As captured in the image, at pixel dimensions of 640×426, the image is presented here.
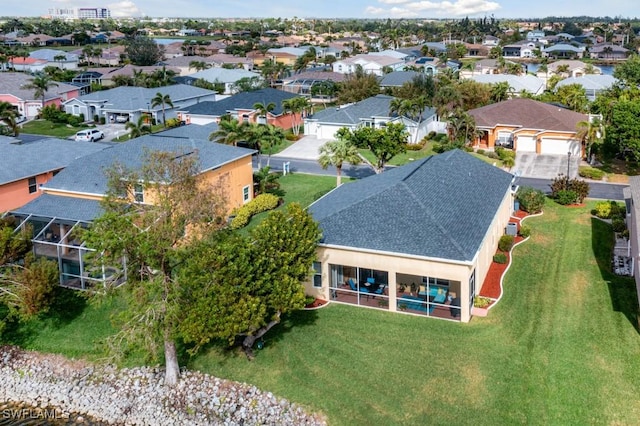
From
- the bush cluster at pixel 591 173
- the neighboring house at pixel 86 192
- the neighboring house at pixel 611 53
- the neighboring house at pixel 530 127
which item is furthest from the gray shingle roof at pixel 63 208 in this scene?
the neighboring house at pixel 611 53

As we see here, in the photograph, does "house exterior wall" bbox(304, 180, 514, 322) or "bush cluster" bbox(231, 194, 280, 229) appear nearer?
"house exterior wall" bbox(304, 180, 514, 322)

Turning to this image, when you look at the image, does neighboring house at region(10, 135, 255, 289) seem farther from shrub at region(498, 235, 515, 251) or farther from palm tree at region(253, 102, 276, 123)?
palm tree at region(253, 102, 276, 123)

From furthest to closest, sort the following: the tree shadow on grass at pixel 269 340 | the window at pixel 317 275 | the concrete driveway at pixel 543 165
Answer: the concrete driveway at pixel 543 165, the window at pixel 317 275, the tree shadow on grass at pixel 269 340

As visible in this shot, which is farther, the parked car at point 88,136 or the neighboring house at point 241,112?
the neighboring house at point 241,112

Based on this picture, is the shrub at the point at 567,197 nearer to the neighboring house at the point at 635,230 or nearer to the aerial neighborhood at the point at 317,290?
the aerial neighborhood at the point at 317,290

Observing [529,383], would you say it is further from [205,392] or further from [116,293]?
[116,293]

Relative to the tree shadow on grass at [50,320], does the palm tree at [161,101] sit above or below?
above

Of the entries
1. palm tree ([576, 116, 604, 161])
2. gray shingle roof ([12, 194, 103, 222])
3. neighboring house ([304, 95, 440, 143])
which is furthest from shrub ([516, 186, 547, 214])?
gray shingle roof ([12, 194, 103, 222])
